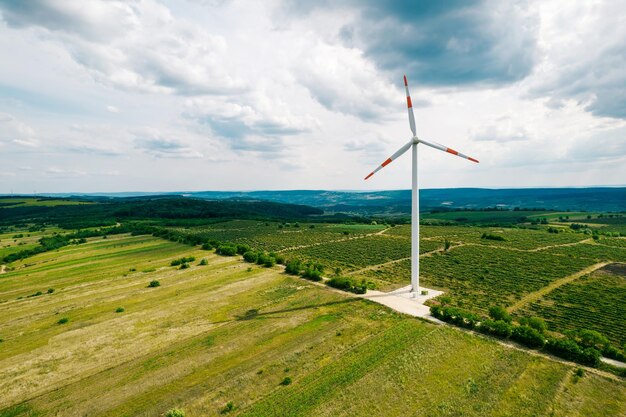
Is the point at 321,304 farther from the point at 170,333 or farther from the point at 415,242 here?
the point at 170,333

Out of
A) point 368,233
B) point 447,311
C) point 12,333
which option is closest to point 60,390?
point 12,333

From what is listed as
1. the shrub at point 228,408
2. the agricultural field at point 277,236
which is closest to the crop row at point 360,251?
the agricultural field at point 277,236

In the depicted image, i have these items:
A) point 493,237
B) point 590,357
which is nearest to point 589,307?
point 590,357

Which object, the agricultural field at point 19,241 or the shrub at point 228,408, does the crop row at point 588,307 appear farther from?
the agricultural field at point 19,241

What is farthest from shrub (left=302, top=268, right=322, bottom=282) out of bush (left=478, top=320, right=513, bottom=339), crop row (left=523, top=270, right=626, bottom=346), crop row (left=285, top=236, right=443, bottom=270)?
crop row (left=523, top=270, right=626, bottom=346)

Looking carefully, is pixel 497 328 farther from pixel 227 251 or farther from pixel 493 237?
pixel 493 237
